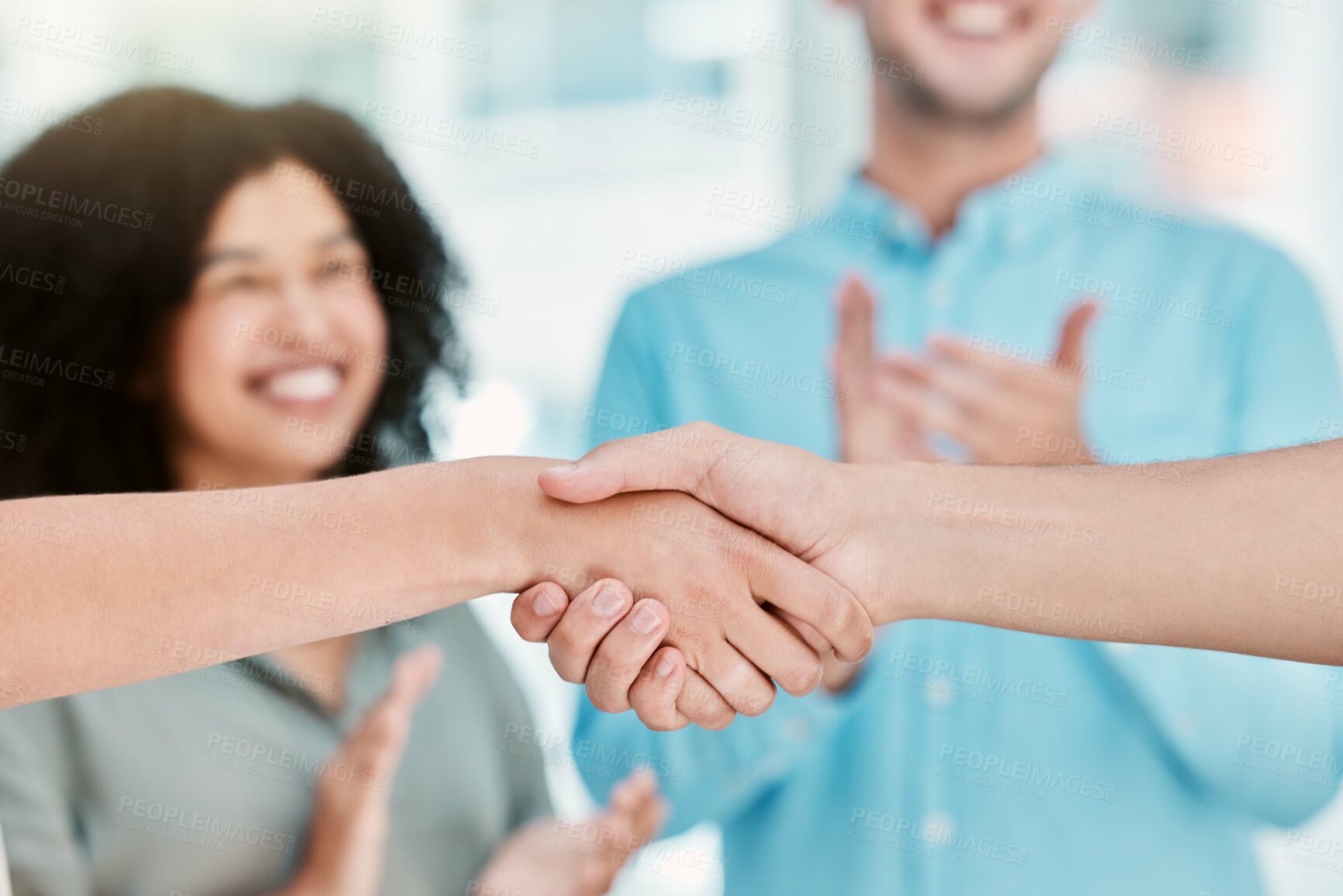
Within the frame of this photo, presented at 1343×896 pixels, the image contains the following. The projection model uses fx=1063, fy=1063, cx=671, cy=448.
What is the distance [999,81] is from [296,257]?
3.26 ft

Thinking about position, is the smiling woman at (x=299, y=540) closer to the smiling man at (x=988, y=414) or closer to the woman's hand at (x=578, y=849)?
the woman's hand at (x=578, y=849)

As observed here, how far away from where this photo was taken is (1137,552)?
1021mm

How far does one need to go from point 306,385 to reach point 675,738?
2.16ft

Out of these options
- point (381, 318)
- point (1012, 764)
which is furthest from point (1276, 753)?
point (381, 318)

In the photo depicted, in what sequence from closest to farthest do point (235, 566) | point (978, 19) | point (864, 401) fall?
point (235, 566) < point (864, 401) < point (978, 19)

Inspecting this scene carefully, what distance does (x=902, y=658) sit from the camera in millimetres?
1405

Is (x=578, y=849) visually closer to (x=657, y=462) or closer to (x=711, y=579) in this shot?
(x=711, y=579)

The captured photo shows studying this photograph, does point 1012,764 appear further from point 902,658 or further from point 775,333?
point 775,333

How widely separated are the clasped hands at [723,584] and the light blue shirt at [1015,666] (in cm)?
25
